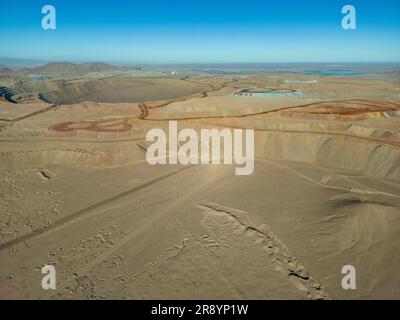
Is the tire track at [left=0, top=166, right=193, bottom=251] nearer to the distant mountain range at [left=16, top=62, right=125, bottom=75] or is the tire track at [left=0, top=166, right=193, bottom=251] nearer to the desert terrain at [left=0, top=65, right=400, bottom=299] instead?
the desert terrain at [left=0, top=65, right=400, bottom=299]

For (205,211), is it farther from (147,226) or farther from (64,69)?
(64,69)

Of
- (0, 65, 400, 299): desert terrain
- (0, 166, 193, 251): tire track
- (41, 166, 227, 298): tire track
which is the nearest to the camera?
(0, 65, 400, 299): desert terrain

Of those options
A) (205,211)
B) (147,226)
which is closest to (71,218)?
(147,226)

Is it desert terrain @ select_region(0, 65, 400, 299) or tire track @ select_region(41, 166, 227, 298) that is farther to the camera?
tire track @ select_region(41, 166, 227, 298)

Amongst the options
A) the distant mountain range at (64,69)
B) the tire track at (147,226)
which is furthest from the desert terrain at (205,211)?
the distant mountain range at (64,69)

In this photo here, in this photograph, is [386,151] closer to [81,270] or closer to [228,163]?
[228,163]

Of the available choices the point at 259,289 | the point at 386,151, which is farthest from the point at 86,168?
the point at 386,151

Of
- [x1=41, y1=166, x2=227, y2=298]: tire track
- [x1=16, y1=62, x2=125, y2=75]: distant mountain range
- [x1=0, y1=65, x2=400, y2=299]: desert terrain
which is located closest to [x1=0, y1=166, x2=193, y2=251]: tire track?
[x1=0, y1=65, x2=400, y2=299]: desert terrain

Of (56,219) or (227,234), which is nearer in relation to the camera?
(227,234)

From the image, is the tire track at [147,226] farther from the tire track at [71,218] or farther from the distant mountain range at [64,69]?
the distant mountain range at [64,69]
